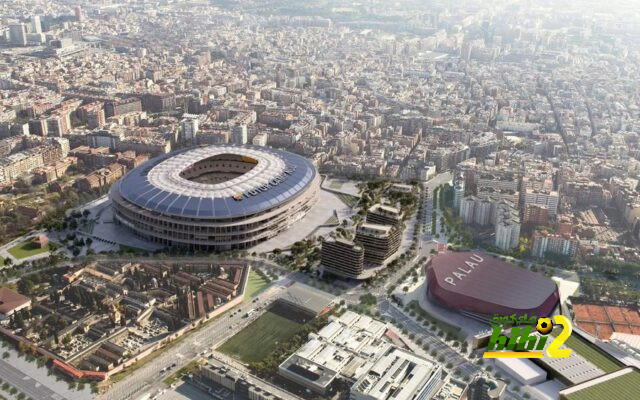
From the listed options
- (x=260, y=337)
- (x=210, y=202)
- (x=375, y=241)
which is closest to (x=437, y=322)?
(x=375, y=241)

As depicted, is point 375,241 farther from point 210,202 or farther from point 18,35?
point 18,35

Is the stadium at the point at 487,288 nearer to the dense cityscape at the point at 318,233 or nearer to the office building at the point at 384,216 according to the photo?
the dense cityscape at the point at 318,233

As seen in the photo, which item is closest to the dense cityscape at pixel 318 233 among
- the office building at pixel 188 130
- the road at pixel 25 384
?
the road at pixel 25 384

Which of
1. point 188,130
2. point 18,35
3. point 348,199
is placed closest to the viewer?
point 348,199

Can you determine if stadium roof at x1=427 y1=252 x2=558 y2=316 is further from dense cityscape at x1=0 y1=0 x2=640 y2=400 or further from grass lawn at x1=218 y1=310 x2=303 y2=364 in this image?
grass lawn at x1=218 y1=310 x2=303 y2=364

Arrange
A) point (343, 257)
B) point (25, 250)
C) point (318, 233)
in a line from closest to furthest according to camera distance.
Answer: point (343, 257), point (25, 250), point (318, 233)

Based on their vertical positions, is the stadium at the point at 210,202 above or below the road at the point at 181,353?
above
